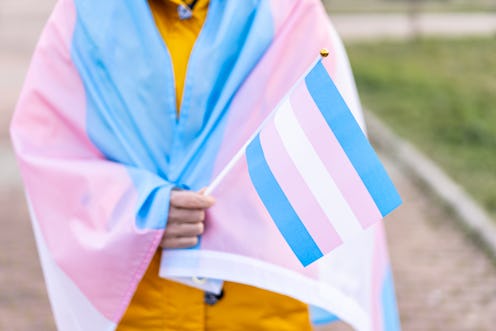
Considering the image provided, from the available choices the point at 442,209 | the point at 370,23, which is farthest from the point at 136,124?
the point at 370,23

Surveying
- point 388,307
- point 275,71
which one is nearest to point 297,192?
point 275,71

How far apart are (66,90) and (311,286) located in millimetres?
822

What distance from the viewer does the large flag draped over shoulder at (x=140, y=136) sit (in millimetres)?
2287

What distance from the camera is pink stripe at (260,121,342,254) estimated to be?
2.07 meters

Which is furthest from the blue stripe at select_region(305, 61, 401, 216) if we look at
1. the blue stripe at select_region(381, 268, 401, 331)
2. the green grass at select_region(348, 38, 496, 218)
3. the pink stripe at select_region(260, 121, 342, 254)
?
the green grass at select_region(348, 38, 496, 218)

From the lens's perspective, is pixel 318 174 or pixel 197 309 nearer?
pixel 318 174

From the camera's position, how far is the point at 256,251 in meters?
2.29

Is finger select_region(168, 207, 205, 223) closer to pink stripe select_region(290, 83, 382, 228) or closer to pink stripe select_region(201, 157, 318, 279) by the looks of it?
pink stripe select_region(201, 157, 318, 279)

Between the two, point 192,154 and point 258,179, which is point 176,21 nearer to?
point 192,154

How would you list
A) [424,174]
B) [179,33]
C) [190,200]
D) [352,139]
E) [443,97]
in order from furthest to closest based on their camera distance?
[443,97] → [424,174] → [179,33] → [190,200] → [352,139]

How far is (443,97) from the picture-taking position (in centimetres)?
996

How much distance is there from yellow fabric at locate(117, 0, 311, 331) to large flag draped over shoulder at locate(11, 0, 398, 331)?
48 mm

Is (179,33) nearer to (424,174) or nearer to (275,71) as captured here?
(275,71)

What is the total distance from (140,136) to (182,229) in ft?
0.88
